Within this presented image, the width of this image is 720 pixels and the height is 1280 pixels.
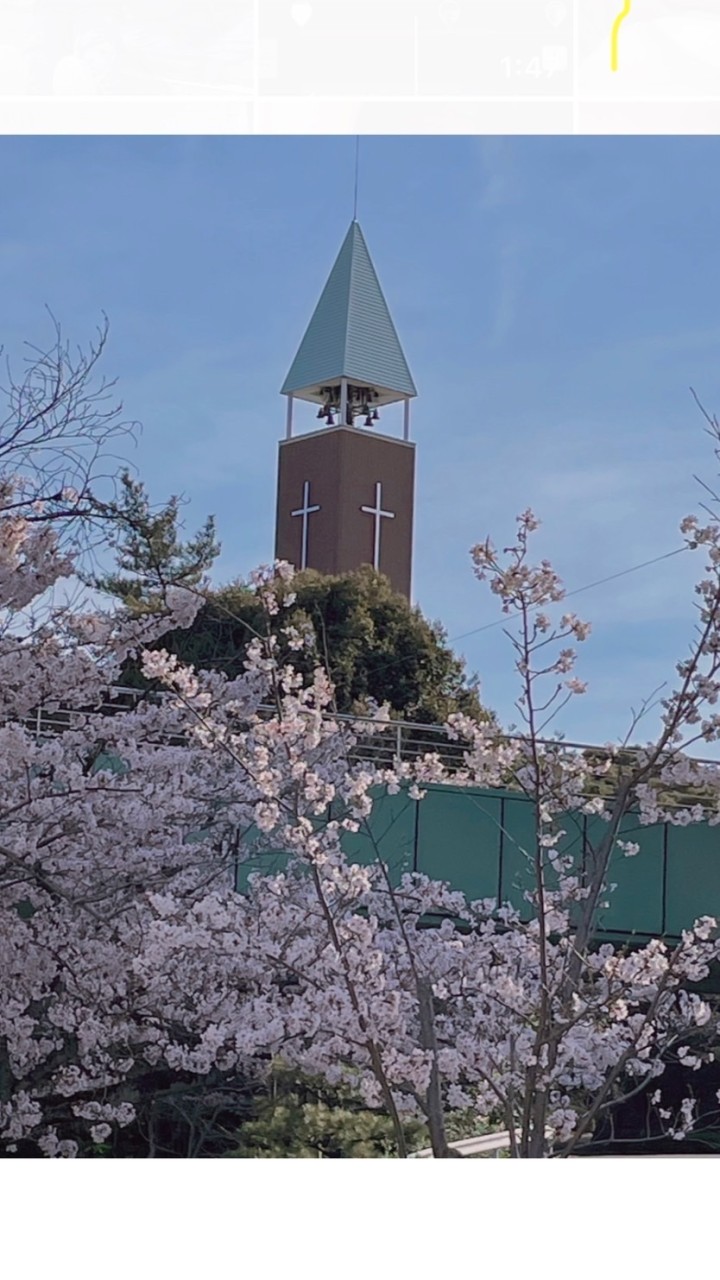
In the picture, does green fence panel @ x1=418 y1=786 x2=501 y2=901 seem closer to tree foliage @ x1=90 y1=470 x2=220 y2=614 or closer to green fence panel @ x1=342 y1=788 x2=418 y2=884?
green fence panel @ x1=342 y1=788 x2=418 y2=884

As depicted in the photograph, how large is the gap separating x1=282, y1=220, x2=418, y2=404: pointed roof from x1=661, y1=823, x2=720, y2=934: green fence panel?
21.0ft

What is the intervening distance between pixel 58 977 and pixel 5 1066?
1.59 ft

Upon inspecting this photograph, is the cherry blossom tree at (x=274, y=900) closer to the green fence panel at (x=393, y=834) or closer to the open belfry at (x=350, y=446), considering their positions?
the green fence panel at (x=393, y=834)

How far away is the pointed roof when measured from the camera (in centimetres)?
1202

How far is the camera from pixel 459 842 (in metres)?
5.68

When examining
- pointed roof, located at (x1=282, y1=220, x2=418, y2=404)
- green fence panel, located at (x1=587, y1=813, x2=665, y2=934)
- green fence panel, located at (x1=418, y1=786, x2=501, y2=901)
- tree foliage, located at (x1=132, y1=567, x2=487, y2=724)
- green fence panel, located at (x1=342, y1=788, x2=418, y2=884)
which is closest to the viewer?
green fence panel, located at (x1=342, y1=788, x2=418, y2=884)

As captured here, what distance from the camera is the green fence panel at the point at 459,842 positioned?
5633 millimetres

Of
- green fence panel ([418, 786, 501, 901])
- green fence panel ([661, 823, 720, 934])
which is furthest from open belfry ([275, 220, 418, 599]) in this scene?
green fence panel ([418, 786, 501, 901])

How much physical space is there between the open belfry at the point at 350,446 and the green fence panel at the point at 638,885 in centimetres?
563

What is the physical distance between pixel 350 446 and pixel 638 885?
6.64m

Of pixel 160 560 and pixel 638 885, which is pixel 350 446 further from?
pixel 638 885
